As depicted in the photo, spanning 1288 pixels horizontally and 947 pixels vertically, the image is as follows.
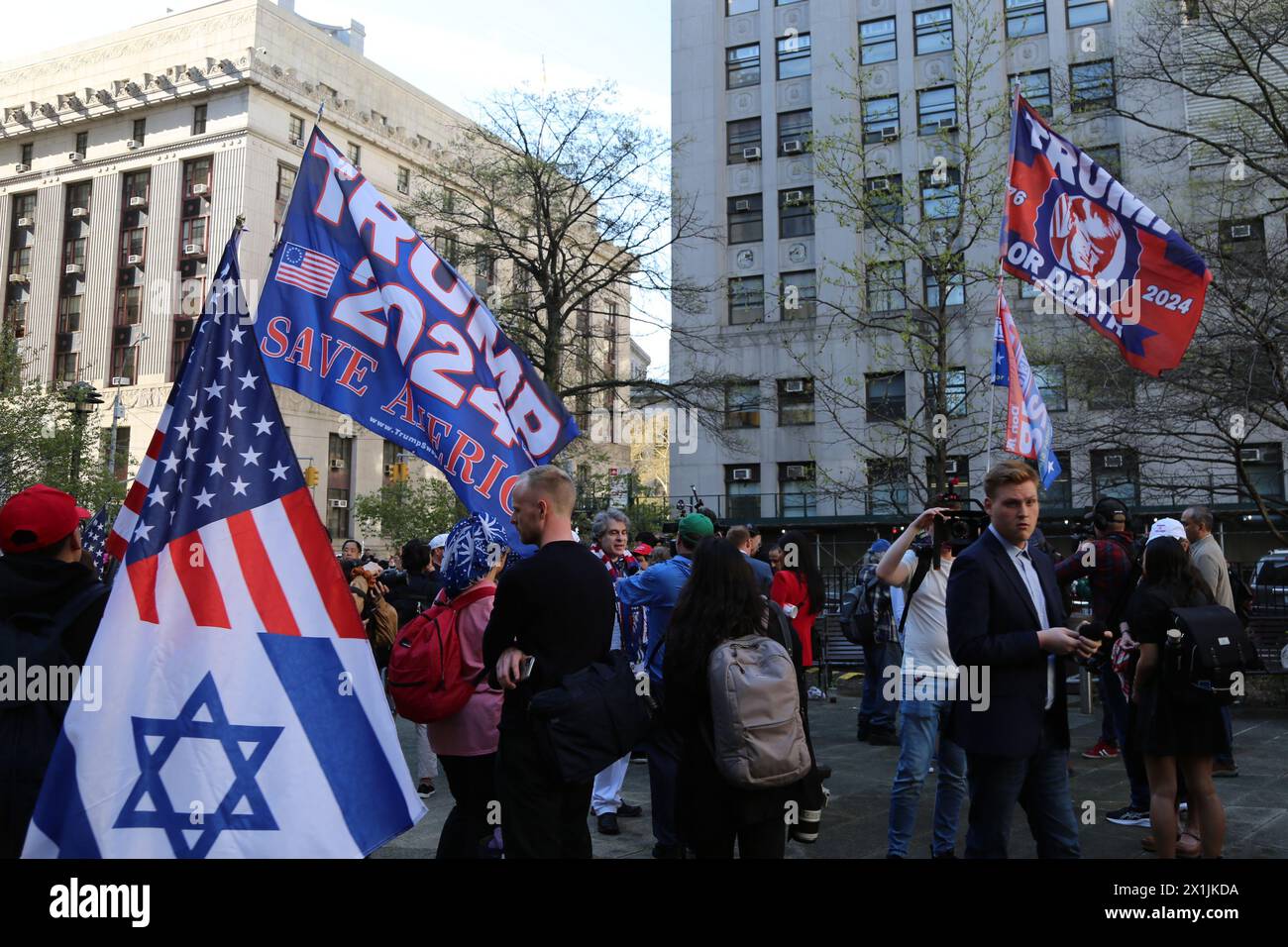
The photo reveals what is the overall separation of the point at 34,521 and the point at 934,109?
35544 mm

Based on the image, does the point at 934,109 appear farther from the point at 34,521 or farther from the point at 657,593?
the point at 34,521

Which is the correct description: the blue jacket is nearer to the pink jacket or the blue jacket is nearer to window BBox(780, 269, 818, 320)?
the pink jacket

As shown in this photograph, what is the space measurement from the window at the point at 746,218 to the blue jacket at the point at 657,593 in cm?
3309

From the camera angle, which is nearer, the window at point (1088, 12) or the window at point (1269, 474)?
the window at point (1269, 474)

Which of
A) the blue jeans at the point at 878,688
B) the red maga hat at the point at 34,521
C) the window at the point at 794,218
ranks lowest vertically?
the blue jeans at the point at 878,688

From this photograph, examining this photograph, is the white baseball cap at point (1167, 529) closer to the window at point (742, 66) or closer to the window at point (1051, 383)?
the window at point (1051, 383)

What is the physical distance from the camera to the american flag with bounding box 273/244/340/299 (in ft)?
18.1

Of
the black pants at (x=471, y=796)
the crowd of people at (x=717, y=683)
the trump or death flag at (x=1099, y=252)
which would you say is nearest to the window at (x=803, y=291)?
the trump or death flag at (x=1099, y=252)

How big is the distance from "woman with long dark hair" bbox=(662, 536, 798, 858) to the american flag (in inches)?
112

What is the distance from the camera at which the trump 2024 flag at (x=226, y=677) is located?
3176 mm

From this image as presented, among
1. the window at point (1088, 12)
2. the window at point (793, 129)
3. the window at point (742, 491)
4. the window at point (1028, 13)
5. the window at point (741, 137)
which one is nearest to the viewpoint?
the window at point (1088, 12)

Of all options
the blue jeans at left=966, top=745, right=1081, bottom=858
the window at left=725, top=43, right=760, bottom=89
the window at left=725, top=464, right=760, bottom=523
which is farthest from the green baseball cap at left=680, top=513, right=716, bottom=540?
the window at left=725, top=43, right=760, bottom=89

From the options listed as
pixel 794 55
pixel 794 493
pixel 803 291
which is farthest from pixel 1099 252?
pixel 794 55

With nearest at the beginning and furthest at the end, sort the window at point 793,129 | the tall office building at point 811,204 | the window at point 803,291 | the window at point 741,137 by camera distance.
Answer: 1. the tall office building at point 811,204
2. the window at point 803,291
3. the window at point 793,129
4. the window at point 741,137
